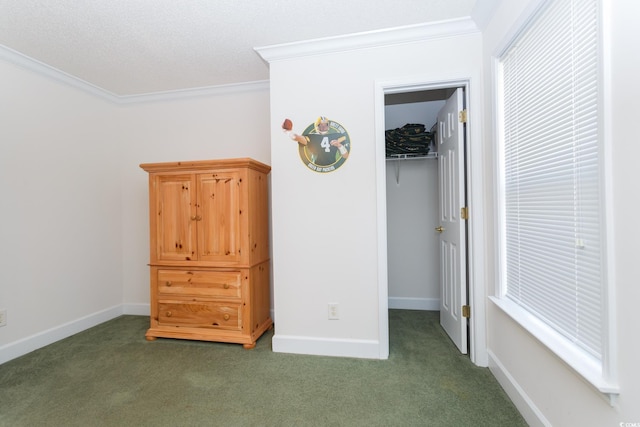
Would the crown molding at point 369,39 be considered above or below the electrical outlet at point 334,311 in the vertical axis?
above

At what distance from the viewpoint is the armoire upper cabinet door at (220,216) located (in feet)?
8.08

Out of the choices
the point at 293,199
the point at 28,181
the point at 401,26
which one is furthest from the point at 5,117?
the point at 401,26

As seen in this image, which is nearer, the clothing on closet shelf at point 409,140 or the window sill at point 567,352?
the window sill at point 567,352

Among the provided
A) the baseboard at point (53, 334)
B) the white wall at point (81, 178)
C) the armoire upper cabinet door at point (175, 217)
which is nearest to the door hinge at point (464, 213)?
the white wall at point (81, 178)

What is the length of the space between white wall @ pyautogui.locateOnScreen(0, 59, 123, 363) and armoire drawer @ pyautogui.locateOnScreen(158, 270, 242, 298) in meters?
0.97

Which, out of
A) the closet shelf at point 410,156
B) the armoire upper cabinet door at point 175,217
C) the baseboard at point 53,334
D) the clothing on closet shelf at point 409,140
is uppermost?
the clothing on closet shelf at point 409,140

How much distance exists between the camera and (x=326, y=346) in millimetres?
2291

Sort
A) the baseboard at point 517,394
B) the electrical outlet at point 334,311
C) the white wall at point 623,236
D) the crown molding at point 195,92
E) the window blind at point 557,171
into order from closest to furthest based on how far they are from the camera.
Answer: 1. the white wall at point 623,236
2. the window blind at point 557,171
3. the baseboard at point 517,394
4. the electrical outlet at point 334,311
5. the crown molding at point 195,92

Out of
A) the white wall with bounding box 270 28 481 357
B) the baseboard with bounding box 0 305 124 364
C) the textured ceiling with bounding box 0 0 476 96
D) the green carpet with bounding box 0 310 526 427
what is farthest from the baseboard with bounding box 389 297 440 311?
the baseboard with bounding box 0 305 124 364

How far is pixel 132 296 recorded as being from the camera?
3320mm

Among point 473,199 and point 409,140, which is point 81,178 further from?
point 473,199

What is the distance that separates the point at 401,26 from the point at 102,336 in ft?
11.9

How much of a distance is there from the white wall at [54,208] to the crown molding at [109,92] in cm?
5

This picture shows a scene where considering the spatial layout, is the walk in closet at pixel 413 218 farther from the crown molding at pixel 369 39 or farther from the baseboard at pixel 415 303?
the crown molding at pixel 369 39
